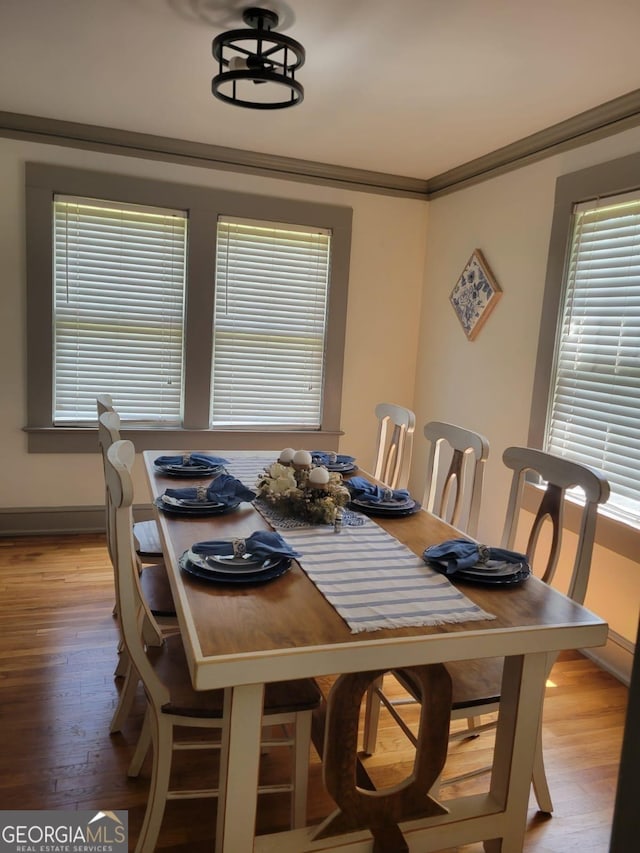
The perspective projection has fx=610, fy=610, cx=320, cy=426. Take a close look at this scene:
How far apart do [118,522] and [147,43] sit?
80.6 inches

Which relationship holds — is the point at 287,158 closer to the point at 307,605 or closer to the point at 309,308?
the point at 309,308

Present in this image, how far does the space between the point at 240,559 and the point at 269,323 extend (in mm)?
2779

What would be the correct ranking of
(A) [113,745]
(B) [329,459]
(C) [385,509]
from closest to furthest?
(A) [113,745], (C) [385,509], (B) [329,459]

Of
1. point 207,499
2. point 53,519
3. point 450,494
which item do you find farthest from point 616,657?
point 53,519

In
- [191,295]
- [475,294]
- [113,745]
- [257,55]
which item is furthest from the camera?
[191,295]

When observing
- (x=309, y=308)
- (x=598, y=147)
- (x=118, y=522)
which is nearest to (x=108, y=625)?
(x=118, y=522)

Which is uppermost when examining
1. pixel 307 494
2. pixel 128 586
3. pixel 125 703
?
pixel 307 494

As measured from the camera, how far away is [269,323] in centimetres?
417

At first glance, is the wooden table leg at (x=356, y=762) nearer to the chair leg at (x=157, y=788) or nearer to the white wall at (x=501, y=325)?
the chair leg at (x=157, y=788)

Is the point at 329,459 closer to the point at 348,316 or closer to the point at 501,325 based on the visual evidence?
the point at 501,325

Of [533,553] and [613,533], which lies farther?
[613,533]

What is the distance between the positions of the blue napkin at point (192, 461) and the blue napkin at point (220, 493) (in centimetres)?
40

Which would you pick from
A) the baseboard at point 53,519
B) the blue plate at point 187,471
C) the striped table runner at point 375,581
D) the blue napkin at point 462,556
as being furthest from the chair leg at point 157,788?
the baseboard at point 53,519

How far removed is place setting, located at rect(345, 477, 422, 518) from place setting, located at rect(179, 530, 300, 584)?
55 centimetres
